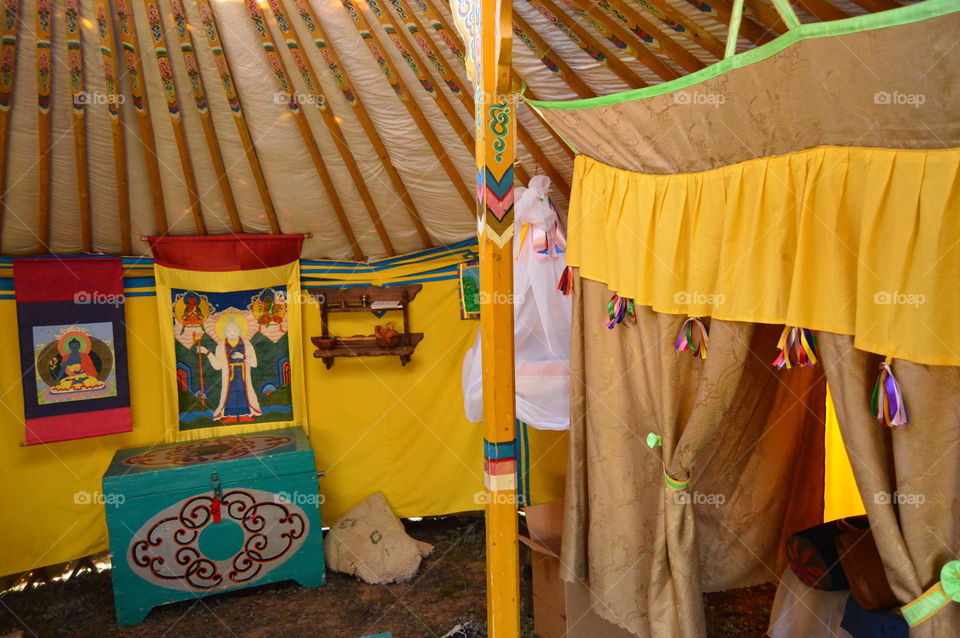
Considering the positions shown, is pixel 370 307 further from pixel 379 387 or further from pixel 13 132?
pixel 13 132

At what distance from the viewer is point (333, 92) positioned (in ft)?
9.24

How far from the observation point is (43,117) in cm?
261

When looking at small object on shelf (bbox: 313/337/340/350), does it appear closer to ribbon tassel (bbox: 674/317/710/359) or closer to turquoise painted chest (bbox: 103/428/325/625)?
turquoise painted chest (bbox: 103/428/325/625)

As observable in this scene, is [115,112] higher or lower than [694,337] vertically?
higher

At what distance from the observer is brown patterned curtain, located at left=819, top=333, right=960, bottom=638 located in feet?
4.34

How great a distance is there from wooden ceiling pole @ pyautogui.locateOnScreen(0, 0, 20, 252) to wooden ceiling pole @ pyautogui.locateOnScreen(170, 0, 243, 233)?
516mm

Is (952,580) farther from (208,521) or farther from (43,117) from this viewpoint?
(43,117)

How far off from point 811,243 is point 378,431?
10.0ft

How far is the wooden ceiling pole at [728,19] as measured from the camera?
181 cm

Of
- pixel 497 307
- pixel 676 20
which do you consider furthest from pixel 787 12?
pixel 497 307

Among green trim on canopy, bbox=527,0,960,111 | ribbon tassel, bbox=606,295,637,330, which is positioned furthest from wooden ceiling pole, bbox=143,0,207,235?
ribbon tassel, bbox=606,295,637,330

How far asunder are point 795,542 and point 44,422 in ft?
12.0

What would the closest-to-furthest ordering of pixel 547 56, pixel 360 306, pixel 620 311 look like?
pixel 620 311 → pixel 547 56 → pixel 360 306

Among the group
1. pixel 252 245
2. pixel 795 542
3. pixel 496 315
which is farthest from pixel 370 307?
pixel 795 542
